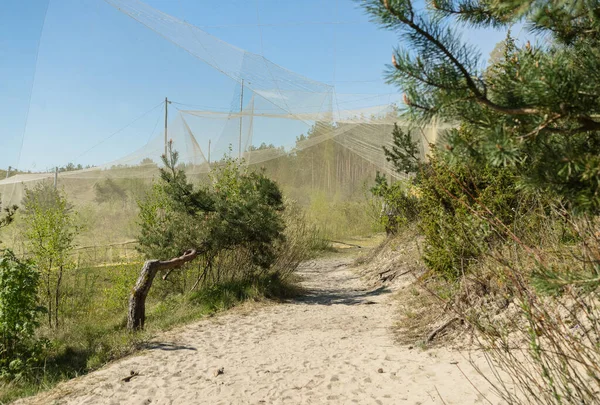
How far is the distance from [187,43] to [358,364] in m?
11.2

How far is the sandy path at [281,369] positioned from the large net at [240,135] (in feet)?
22.4

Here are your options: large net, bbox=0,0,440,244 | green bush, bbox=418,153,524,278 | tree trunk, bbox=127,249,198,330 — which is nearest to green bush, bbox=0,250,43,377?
tree trunk, bbox=127,249,198,330

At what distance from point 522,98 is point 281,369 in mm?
3114

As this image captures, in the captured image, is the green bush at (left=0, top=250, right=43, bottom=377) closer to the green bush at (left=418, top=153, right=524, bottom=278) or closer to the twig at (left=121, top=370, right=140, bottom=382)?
the twig at (left=121, top=370, right=140, bottom=382)

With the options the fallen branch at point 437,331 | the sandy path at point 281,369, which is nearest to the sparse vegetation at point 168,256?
the sandy path at point 281,369

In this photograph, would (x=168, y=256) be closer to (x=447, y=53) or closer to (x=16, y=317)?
(x=16, y=317)

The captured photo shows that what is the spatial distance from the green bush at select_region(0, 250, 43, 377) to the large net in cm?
691

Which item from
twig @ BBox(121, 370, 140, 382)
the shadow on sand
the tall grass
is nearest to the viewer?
twig @ BBox(121, 370, 140, 382)

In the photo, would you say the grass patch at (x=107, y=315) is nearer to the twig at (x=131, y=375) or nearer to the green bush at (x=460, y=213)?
the twig at (x=131, y=375)

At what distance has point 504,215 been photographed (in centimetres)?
486

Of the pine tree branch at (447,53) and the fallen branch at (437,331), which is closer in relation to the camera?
the pine tree branch at (447,53)

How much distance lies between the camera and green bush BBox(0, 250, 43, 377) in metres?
4.14

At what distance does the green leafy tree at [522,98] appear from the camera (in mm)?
1239

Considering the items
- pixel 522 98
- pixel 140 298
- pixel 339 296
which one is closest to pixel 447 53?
pixel 522 98
